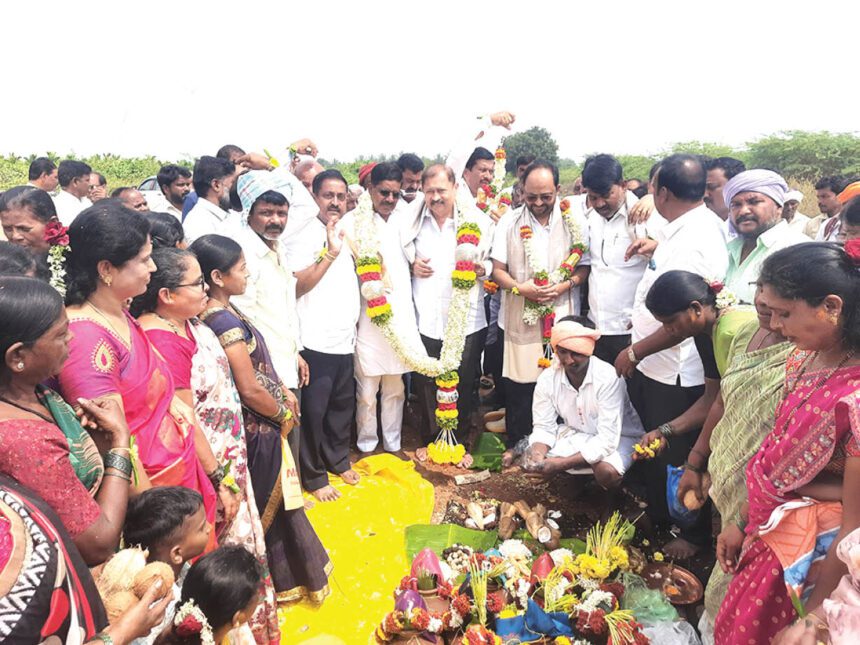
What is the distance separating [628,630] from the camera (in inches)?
121

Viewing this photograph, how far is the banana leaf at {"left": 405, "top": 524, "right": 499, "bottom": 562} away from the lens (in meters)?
4.26

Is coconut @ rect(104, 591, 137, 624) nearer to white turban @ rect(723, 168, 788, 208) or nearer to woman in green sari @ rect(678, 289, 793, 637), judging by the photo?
woman in green sari @ rect(678, 289, 793, 637)

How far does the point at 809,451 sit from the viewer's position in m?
2.14

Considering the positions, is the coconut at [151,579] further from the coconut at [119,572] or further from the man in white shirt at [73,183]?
the man in white shirt at [73,183]

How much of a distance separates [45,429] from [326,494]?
3385 mm

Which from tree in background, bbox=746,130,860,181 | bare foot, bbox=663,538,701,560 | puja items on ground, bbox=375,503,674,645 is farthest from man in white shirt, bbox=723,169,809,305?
tree in background, bbox=746,130,860,181

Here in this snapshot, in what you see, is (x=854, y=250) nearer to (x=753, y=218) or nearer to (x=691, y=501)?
(x=691, y=501)

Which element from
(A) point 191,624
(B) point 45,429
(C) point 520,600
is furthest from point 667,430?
(B) point 45,429

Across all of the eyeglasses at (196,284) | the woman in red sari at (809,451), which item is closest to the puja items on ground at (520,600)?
the woman in red sari at (809,451)

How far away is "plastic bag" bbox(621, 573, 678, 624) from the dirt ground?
0.68 meters

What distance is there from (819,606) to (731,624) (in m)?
0.57

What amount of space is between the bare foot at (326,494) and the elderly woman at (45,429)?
3026 mm

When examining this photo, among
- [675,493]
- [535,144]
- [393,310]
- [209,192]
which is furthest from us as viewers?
[535,144]

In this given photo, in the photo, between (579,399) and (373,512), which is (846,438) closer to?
(579,399)
